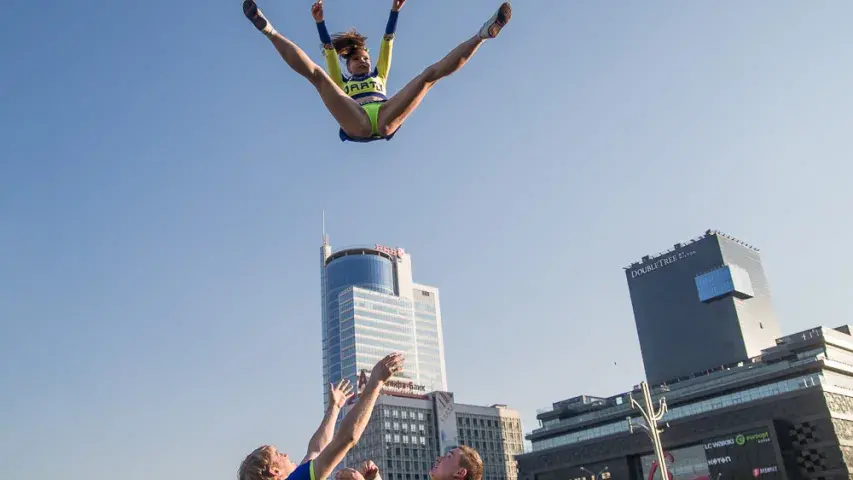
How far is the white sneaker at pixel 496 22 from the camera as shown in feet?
25.1

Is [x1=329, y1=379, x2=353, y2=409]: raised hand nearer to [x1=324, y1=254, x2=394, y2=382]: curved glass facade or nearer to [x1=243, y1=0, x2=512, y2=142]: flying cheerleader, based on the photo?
[x1=243, y1=0, x2=512, y2=142]: flying cheerleader

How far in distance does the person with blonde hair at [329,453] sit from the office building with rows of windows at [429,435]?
109 metres

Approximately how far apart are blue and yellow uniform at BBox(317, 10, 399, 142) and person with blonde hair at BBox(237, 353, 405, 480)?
3473 mm

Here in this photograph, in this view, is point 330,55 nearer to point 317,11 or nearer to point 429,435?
point 317,11

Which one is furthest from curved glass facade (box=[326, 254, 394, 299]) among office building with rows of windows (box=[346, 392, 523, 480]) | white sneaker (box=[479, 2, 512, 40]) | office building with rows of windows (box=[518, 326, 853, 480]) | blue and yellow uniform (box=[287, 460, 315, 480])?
blue and yellow uniform (box=[287, 460, 315, 480])

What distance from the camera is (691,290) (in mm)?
119000

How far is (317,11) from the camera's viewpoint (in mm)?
8219

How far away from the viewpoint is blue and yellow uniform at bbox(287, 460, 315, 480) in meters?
4.81

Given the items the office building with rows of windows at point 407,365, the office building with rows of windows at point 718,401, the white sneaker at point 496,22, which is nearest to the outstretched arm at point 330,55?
the white sneaker at point 496,22

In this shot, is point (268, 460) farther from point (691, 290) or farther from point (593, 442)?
point (691, 290)

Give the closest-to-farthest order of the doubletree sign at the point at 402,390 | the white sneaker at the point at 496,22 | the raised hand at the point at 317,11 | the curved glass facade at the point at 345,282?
the white sneaker at the point at 496,22 → the raised hand at the point at 317,11 → the doubletree sign at the point at 402,390 → the curved glass facade at the point at 345,282

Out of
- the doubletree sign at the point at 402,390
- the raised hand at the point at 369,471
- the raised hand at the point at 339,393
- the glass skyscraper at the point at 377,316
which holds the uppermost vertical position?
the glass skyscraper at the point at 377,316

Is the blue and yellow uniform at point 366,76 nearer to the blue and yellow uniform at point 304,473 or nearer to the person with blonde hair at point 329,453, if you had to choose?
the person with blonde hair at point 329,453

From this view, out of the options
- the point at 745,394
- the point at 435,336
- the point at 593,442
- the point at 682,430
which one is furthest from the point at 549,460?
the point at 435,336
